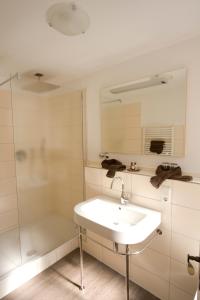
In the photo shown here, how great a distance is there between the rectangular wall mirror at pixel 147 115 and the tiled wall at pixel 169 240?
0.32 meters

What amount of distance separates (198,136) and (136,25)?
93 centimetres

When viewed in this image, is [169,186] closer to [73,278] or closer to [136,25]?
[136,25]

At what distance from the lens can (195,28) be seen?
4.25 ft

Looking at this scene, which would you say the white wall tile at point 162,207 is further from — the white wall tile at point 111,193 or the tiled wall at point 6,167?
the tiled wall at point 6,167

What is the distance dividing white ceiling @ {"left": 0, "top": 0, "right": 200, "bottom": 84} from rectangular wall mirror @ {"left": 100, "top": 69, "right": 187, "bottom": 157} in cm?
30

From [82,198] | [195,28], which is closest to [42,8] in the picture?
[195,28]

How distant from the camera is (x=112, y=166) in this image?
1827 mm

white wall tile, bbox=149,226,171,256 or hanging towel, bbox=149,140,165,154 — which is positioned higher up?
hanging towel, bbox=149,140,165,154

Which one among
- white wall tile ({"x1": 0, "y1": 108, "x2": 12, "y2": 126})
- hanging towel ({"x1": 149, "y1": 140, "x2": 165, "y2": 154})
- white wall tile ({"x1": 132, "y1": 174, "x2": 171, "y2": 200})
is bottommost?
white wall tile ({"x1": 132, "y1": 174, "x2": 171, "y2": 200})

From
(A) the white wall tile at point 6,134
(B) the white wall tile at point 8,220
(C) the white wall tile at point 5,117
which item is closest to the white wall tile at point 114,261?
(B) the white wall tile at point 8,220

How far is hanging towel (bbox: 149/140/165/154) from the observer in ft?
5.32

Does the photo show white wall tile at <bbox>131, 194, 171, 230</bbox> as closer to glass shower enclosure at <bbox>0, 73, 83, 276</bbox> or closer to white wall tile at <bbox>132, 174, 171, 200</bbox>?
white wall tile at <bbox>132, 174, 171, 200</bbox>

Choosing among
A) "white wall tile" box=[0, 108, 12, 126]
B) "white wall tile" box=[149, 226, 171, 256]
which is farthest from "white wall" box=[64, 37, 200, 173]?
"white wall tile" box=[0, 108, 12, 126]

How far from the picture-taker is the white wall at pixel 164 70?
Answer: 1.42m
